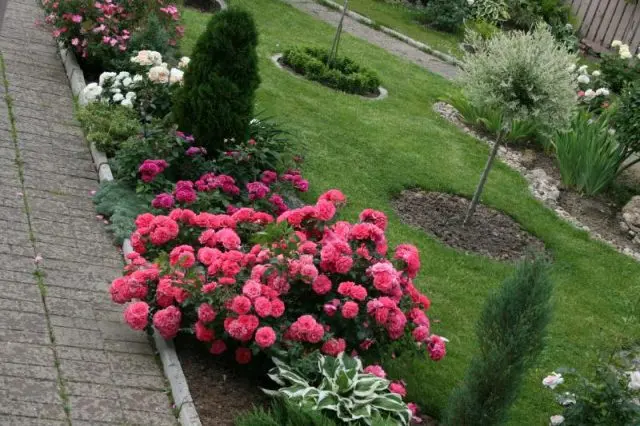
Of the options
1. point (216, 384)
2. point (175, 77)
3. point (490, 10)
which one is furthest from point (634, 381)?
point (490, 10)

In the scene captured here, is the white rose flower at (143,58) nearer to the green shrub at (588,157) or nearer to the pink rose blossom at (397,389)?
the green shrub at (588,157)

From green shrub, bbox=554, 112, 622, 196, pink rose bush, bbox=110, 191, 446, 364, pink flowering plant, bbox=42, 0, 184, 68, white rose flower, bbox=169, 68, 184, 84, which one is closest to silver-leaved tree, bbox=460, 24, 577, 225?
green shrub, bbox=554, 112, 622, 196

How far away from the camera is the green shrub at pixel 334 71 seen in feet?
41.4

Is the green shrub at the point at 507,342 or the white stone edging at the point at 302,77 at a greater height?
the green shrub at the point at 507,342

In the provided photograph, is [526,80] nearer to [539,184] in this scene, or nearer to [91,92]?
[539,184]

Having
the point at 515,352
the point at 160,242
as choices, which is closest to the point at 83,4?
the point at 160,242

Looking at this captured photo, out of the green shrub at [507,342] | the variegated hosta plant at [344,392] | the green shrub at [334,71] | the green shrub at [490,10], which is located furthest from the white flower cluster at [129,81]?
the green shrub at [490,10]

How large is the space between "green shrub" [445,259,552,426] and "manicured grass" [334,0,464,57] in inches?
428

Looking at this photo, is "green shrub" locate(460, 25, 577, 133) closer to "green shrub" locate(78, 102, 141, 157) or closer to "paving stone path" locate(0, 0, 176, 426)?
"green shrub" locate(78, 102, 141, 157)

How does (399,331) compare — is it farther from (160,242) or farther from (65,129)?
(65,129)

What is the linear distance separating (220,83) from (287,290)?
293 centimetres

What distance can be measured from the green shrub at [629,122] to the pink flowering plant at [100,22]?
5050 mm

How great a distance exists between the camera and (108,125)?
8906 mm

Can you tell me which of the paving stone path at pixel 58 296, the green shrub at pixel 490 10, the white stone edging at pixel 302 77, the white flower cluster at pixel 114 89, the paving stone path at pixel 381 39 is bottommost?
the paving stone path at pixel 58 296
